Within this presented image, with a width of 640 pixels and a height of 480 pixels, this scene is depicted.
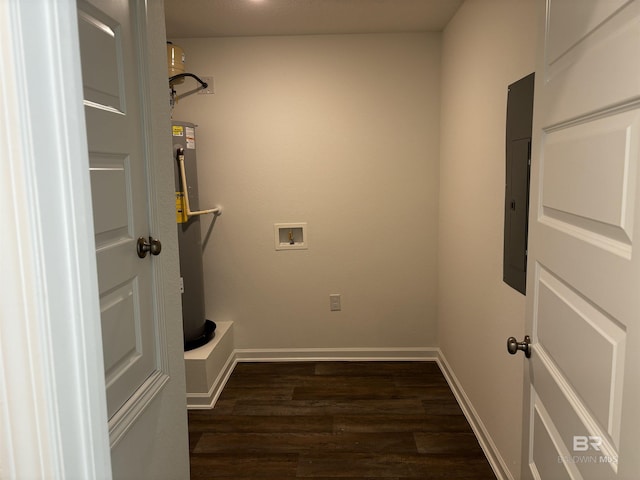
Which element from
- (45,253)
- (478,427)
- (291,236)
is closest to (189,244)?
(291,236)

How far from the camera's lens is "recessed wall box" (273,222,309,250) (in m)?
3.65

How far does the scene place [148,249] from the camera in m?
1.48

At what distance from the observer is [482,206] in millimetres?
2531

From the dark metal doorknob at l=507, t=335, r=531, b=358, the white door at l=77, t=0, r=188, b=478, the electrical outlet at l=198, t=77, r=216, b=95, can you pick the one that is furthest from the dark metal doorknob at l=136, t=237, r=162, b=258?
the electrical outlet at l=198, t=77, r=216, b=95

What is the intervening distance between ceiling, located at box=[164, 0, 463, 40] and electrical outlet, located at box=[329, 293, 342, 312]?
75.6 inches

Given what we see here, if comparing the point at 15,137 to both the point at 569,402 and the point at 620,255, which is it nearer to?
the point at 620,255

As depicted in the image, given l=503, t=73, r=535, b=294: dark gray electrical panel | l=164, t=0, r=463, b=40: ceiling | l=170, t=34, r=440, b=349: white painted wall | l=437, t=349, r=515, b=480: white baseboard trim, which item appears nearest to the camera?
l=503, t=73, r=535, b=294: dark gray electrical panel

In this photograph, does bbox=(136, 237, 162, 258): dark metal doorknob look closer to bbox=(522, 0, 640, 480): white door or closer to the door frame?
the door frame

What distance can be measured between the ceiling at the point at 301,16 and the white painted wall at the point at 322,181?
4.6 inches

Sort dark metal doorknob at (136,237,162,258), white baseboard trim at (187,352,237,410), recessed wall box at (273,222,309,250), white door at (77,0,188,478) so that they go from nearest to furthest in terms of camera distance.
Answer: white door at (77,0,188,478), dark metal doorknob at (136,237,162,258), white baseboard trim at (187,352,237,410), recessed wall box at (273,222,309,250)

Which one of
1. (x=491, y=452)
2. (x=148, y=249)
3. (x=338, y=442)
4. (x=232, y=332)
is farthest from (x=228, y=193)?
(x=491, y=452)

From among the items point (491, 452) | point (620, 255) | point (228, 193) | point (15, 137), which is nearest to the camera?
point (15, 137)

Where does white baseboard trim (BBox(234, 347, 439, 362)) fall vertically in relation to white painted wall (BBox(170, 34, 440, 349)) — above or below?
below

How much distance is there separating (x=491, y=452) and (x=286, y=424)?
1.14m
